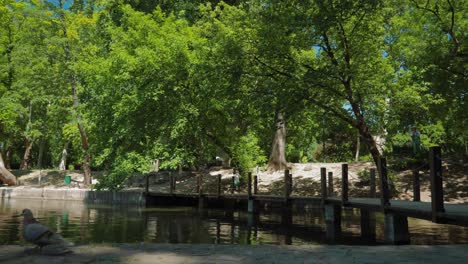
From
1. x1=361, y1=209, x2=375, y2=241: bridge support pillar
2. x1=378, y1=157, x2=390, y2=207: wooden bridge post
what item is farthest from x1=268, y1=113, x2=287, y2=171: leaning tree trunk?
x1=378, y1=157, x2=390, y2=207: wooden bridge post

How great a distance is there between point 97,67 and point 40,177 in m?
18.9

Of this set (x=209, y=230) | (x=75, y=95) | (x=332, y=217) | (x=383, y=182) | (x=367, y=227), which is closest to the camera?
(x=383, y=182)

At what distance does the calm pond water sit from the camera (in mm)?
12711

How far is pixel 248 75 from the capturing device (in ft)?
65.2

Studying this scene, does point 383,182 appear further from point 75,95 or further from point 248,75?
point 75,95

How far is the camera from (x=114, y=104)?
24516mm

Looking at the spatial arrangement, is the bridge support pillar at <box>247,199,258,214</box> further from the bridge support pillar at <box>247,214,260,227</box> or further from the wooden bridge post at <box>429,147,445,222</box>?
the wooden bridge post at <box>429,147,445,222</box>

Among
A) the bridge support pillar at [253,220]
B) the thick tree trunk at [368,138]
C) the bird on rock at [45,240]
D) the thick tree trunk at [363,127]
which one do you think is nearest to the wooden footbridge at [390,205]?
the bridge support pillar at [253,220]

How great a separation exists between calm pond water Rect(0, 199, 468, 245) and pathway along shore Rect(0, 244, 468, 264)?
3763mm

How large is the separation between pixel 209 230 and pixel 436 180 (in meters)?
8.36

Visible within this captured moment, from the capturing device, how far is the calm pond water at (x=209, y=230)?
12711 mm

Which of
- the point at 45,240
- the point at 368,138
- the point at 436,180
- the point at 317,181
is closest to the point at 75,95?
the point at 317,181

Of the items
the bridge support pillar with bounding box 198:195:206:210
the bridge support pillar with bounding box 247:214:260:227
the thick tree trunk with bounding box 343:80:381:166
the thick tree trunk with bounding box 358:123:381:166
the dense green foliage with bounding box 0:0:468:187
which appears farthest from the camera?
the bridge support pillar with bounding box 198:195:206:210

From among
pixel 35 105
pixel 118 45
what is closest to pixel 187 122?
pixel 118 45
